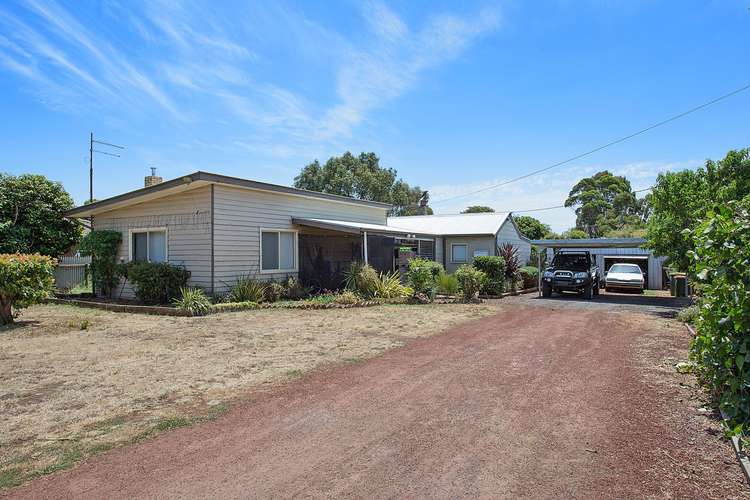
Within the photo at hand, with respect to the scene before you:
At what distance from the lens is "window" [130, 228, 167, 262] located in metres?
14.7

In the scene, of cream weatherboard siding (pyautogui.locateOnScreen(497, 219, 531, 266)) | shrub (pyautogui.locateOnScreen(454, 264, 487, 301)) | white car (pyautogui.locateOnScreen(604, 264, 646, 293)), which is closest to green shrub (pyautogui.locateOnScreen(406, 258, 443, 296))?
shrub (pyautogui.locateOnScreen(454, 264, 487, 301))

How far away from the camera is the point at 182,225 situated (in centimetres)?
1410

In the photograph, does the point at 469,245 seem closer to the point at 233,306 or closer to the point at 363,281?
the point at 363,281

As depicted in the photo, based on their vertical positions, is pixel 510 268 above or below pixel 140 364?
above

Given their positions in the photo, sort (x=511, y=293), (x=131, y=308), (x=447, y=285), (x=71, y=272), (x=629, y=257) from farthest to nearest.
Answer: (x=629, y=257) < (x=511, y=293) < (x=71, y=272) < (x=447, y=285) < (x=131, y=308)

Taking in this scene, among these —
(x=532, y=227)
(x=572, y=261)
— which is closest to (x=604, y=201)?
(x=532, y=227)

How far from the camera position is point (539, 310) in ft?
46.7

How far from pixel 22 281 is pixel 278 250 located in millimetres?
7059

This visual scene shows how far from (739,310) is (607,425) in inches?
61.2

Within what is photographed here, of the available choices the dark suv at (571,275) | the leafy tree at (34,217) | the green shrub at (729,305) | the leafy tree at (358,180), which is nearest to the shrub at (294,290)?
the leafy tree at (34,217)

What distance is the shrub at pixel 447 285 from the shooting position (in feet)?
53.6

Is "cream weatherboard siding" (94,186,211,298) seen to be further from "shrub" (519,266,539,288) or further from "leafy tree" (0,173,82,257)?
"shrub" (519,266,539,288)

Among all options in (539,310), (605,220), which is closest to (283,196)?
(539,310)

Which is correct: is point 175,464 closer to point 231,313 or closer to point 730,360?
point 730,360
